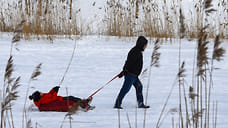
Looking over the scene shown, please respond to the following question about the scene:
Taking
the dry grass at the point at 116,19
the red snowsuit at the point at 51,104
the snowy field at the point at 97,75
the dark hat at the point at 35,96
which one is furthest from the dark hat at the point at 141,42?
the dry grass at the point at 116,19

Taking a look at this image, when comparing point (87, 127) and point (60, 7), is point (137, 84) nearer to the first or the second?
point (87, 127)

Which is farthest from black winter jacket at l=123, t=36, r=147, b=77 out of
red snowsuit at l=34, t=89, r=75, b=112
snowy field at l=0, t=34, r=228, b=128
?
red snowsuit at l=34, t=89, r=75, b=112

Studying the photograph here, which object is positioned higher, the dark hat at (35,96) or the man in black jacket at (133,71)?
the man in black jacket at (133,71)

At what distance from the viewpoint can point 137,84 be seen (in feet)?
14.7

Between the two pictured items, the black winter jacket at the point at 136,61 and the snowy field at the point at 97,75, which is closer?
the snowy field at the point at 97,75

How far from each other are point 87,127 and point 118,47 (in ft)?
18.8

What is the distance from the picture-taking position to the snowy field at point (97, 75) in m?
3.70

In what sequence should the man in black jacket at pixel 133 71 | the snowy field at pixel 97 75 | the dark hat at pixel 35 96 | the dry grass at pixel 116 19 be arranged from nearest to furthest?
1. the snowy field at pixel 97 75
2. the dark hat at pixel 35 96
3. the man in black jacket at pixel 133 71
4. the dry grass at pixel 116 19

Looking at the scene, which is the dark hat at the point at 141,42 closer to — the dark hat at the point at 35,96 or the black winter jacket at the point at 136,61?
the black winter jacket at the point at 136,61

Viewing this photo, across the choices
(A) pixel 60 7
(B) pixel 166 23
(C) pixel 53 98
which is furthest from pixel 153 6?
(C) pixel 53 98

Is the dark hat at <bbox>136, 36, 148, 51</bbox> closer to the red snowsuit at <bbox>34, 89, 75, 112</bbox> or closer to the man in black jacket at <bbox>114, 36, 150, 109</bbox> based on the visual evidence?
the man in black jacket at <bbox>114, 36, 150, 109</bbox>

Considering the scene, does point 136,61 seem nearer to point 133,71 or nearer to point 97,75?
point 133,71

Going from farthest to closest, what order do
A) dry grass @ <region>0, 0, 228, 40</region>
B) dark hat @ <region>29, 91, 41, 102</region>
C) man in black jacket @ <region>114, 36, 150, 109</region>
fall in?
1. dry grass @ <region>0, 0, 228, 40</region>
2. man in black jacket @ <region>114, 36, 150, 109</region>
3. dark hat @ <region>29, 91, 41, 102</region>

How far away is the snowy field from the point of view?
3.70 meters
